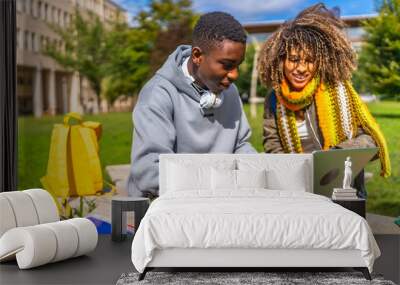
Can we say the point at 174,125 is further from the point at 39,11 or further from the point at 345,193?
the point at 39,11

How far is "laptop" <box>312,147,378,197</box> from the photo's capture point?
595 centimetres

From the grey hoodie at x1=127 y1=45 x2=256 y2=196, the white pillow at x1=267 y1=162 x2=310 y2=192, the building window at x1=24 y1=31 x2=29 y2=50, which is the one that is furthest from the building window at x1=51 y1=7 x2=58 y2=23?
the white pillow at x1=267 y1=162 x2=310 y2=192

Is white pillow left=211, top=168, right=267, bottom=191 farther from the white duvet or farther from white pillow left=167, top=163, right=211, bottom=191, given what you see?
the white duvet

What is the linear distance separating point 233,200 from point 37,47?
293cm

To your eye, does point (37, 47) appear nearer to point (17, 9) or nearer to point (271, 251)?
point (17, 9)

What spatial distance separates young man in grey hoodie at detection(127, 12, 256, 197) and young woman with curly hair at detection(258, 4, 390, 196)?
357 millimetres

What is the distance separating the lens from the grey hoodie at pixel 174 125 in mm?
5867

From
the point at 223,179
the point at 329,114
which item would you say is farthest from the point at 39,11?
the point at 329,114

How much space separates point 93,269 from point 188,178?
1.15 metres

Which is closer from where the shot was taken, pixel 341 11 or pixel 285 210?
pixel 285 210

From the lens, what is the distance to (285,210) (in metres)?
4.41

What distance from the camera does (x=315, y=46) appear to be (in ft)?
19.8

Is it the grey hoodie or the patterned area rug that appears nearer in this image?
the patterned area rug

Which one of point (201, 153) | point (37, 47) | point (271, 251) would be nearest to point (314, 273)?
point (271, 251)
